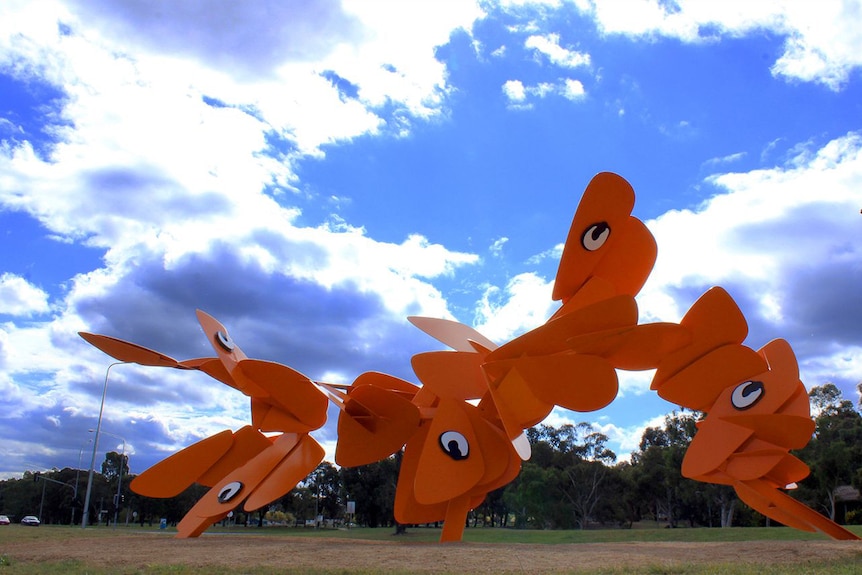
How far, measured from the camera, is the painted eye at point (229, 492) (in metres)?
16.1

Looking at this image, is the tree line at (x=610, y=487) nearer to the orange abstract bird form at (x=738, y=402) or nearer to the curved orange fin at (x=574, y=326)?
the orange abstract bird form at (x=738, y=402)

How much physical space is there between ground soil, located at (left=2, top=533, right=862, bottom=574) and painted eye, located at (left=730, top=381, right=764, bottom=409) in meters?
3.20

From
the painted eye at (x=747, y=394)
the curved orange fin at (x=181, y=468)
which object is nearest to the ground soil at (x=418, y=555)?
the curved orange fin at (x=181, y=468)

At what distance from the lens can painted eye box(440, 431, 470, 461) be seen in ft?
47.9

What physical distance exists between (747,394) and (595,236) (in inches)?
199

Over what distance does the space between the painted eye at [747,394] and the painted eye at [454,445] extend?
626 centimetres

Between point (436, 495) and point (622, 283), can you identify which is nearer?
point (436, 495)

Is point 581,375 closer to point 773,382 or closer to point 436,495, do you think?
point 436,495

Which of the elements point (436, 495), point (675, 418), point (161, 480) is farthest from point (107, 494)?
point (436, 495)

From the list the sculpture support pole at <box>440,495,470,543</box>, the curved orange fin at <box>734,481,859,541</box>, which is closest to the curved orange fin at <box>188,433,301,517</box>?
the sculpture support pole at <box>440,495,470,543</box>

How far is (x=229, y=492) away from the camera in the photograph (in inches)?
635

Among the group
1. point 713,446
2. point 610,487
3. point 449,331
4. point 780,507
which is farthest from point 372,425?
point 610,487

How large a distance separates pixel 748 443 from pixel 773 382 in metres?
1.50

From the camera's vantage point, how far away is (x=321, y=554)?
14195mm
